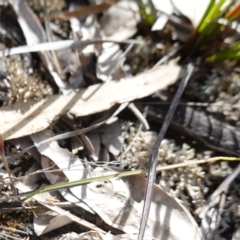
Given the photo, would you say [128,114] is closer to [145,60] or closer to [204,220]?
[145,60]

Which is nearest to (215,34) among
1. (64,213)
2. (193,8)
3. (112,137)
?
(193,8)

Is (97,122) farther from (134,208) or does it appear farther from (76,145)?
(134,208)

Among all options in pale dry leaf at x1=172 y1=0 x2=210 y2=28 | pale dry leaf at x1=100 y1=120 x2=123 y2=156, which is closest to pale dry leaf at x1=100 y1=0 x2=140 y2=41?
pale dry leaf at x1=172 y1=0 x2=210 y2=28

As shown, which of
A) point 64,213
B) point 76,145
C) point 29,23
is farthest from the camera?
point 29,23

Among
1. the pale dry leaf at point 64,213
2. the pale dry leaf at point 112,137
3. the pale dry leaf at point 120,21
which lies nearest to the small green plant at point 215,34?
the pale dry leaf at point 120,21

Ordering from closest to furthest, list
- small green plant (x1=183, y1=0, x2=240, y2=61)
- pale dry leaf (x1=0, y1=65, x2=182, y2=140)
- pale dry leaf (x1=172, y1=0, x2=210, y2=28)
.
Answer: pale dry leaf (x1=0, y1=65, x2=182, y2=140)
small green plant (x1=183, y1=0, x2=240, y2=61)
pale dry leaf (x1=172, y1=0, x2=210, y2=28)

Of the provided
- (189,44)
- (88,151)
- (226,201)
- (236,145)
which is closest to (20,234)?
(88,151)

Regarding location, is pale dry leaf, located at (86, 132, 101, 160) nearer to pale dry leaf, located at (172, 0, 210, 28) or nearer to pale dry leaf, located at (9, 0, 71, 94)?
pale dry leaf, located at (9, 0, 71, 94)

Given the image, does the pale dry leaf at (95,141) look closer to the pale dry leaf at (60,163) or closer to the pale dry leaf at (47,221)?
the pale dry leaf at (60,163)

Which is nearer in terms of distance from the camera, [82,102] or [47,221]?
[47,221]
